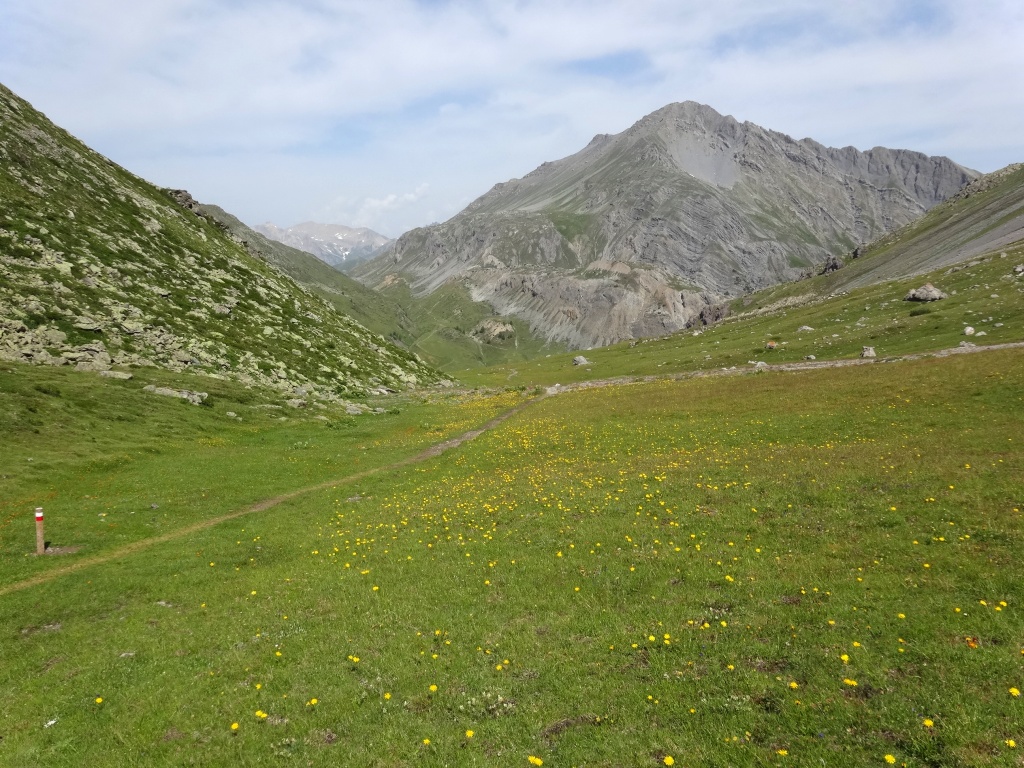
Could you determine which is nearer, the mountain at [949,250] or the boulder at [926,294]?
the boulder at [926,294]

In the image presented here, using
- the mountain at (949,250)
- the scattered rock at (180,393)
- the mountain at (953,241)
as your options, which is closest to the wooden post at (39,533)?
the scattered rock at (180,393)

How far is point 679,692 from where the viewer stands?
41.4 ft

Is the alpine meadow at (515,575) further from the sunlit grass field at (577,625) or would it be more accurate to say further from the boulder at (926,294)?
the boulder at (926,294)

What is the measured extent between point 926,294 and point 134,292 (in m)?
136

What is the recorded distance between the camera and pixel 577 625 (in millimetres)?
16344

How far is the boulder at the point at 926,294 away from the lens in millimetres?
98144

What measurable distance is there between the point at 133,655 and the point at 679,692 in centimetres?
1715

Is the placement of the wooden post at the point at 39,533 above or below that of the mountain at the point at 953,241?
below

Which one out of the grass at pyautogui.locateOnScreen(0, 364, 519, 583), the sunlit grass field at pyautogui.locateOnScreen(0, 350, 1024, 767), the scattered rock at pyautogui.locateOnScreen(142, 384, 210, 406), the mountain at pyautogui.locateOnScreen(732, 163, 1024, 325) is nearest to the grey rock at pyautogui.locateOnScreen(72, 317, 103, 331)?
the grass at pyautogui.locateOnScreen(0, 364, 519, 583)

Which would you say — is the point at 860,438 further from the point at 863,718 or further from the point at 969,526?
the point at 863,718

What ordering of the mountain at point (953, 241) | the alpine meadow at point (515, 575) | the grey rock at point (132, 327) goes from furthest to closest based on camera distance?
the mountain at point (953, 241), the grey rock at point (132, 327), the alpine meadow at point (515, 575)

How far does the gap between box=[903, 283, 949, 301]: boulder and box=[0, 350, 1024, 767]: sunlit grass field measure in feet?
276

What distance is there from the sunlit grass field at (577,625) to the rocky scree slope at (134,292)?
37.2m

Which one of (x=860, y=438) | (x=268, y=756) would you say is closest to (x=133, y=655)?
(x=268, y=756)
